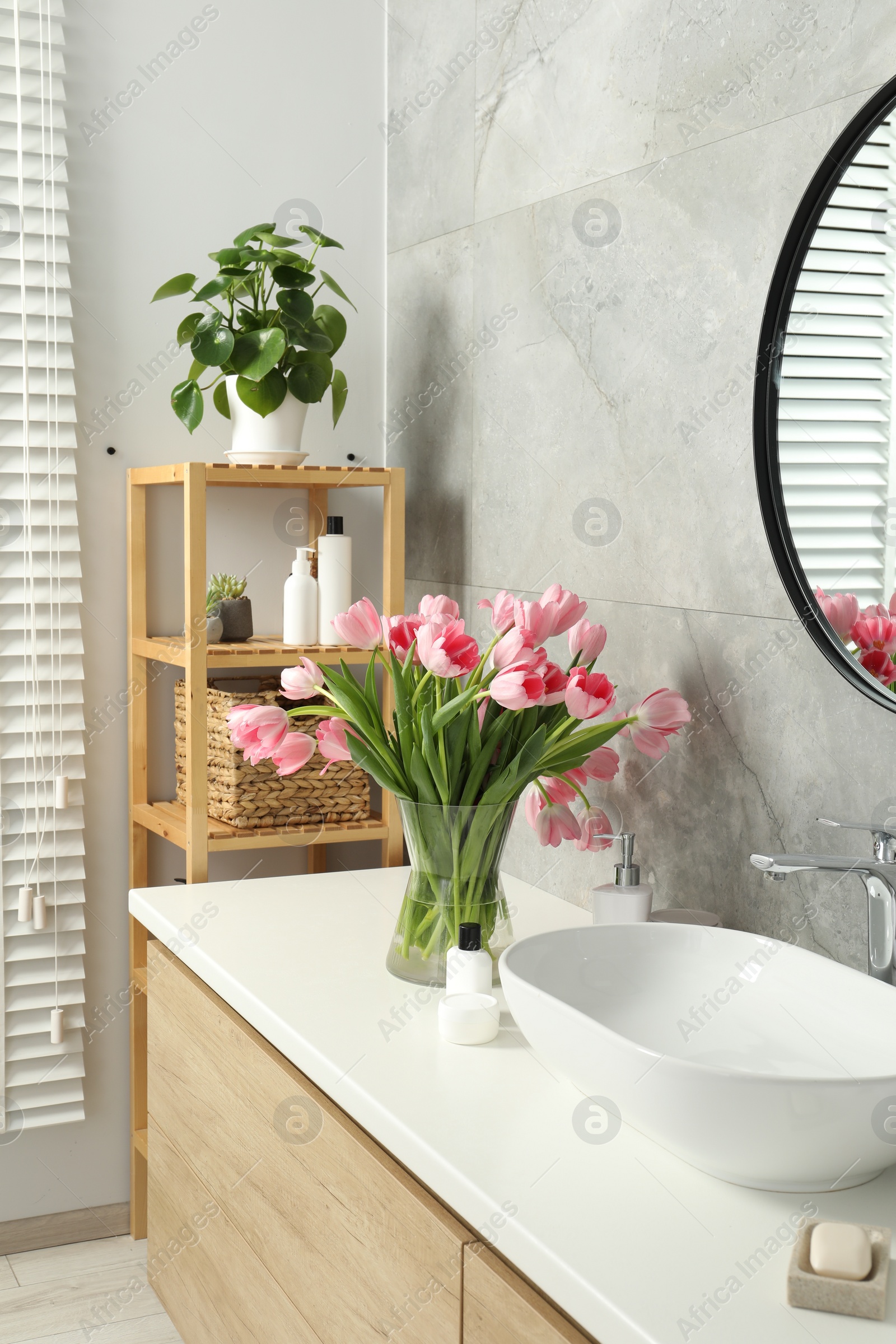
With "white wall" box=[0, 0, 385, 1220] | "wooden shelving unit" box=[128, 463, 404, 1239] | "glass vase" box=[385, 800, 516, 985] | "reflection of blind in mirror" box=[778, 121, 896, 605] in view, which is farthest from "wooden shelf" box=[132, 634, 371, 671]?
"reflection of blind in mirror" box=[778, 121, 896, 605]

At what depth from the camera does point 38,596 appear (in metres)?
2.04

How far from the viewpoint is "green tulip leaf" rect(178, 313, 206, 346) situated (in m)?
1.98

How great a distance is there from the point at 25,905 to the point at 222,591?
63 centimetres

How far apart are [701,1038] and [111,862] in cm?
133

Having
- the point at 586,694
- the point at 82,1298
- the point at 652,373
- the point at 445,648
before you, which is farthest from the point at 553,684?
the point at 82,1298

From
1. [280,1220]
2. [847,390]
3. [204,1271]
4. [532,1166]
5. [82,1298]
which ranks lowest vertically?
[82,1298]

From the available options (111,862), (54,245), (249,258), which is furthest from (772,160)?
(111,862)

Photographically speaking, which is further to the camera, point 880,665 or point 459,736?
point 459,736

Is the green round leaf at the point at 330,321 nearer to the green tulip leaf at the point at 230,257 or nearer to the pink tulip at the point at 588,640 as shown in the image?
the green tulip leaf at the point at 230,257

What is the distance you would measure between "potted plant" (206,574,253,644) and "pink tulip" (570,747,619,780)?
82cm

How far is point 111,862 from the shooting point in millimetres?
2166

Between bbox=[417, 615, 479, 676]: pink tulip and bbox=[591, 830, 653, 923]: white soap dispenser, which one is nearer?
bbox=[417, 615, 479, 676]: pink tulip

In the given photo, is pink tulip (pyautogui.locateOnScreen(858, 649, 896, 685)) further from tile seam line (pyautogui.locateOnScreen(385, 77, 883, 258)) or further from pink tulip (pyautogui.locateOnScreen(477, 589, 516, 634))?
tile seam line (pyautogui.locateOnScreen(385, 77, 883, 258))

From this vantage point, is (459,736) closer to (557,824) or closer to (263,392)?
(557,824)
